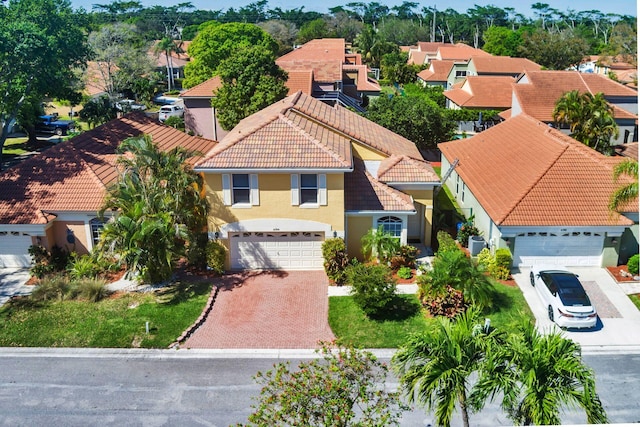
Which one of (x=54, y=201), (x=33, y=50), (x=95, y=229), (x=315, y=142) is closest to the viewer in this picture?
(x=315, y=142)

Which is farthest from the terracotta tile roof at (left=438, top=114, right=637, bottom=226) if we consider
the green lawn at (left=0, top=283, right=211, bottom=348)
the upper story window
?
the green lawn at (left=0, top=283, right=211, bottom=348)

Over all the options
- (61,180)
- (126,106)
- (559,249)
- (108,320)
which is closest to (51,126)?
(126,106)

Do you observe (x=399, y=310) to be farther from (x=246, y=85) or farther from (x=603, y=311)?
(x=246, y=85)

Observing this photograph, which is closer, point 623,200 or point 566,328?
point 566,328

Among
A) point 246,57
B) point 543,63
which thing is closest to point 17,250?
point 246,57

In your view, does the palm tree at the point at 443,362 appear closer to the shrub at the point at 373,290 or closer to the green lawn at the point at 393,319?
the green lawn at the point at 393,319

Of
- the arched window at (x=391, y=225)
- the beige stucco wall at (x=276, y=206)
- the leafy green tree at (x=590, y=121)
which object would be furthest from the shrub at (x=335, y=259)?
the leafy green tree at (x=590, y=121)

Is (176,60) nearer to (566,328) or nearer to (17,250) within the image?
(17,250)
